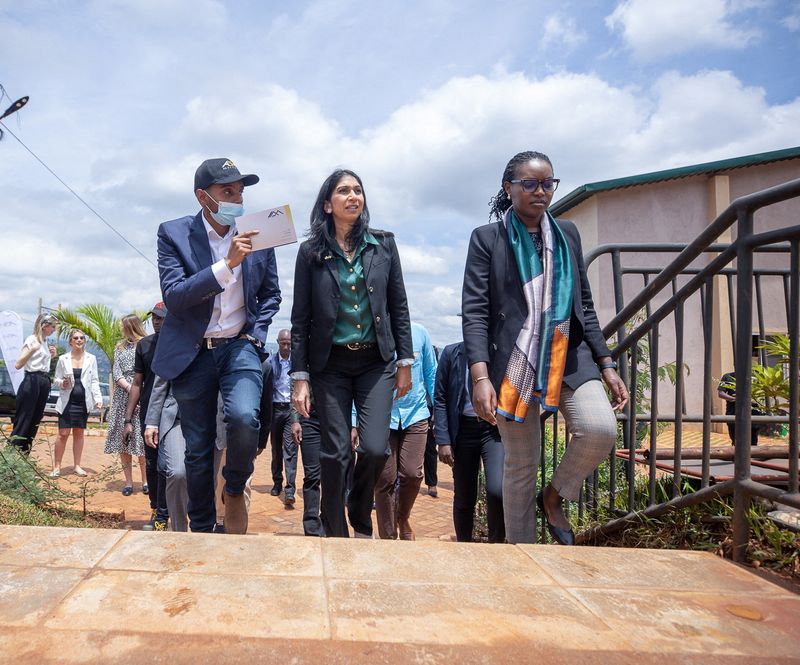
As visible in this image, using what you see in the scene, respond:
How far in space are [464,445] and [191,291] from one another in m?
2.23

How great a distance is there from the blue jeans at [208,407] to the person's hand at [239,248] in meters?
0.46

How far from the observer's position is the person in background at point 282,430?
786cm

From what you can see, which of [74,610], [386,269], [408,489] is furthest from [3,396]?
[74,610]

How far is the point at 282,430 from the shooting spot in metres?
8.11

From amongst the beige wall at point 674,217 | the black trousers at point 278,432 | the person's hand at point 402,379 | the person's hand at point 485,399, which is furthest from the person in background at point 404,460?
the beige wall at point 674,217

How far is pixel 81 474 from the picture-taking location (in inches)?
361

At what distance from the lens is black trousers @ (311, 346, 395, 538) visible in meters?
3.53

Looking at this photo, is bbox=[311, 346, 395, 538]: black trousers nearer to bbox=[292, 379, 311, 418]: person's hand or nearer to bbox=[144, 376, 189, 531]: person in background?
bbox=[292, 379, 311, 418]: person's hand

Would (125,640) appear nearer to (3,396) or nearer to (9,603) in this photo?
(9,603)

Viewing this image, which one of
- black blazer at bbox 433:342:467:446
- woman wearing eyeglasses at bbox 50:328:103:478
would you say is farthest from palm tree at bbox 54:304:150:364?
black blazer at bbox 433:342:467:446

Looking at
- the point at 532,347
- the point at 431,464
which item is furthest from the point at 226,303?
the point at 431,464

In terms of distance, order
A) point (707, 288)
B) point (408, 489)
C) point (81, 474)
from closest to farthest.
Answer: point (707, 288), point (408, 489), point (81, 474)

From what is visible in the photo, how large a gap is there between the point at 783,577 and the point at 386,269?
2270 millimetres

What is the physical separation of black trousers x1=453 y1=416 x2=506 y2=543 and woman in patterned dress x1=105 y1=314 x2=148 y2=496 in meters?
3.60
